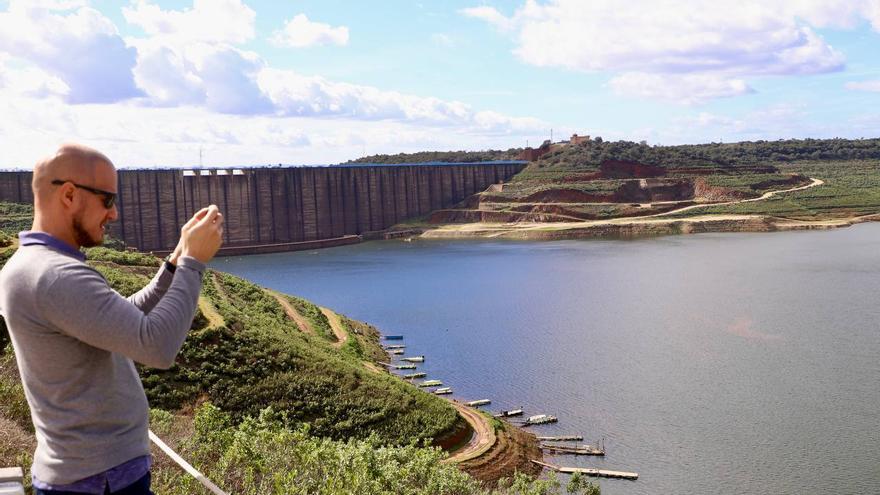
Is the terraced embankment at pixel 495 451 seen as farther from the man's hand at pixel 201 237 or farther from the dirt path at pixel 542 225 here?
the dirt path at pixel 542 225

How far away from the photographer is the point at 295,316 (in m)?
37.1

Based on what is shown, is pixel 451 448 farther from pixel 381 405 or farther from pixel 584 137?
pixel 584 137

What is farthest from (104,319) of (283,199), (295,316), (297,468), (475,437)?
(283,199)

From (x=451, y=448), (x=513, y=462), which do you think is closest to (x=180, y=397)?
(x=451, y=448)

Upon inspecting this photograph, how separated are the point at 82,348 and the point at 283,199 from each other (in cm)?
9021

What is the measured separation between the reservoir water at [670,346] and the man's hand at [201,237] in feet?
63.3

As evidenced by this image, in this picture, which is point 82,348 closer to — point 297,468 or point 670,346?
point 297,468

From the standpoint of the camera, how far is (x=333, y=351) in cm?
2969

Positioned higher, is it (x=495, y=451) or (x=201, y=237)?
(x=201, y=237)

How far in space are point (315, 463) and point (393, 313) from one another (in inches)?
1467

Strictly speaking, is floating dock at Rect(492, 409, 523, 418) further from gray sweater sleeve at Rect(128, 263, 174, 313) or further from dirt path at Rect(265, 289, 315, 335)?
gray sweater sleeve at Rect(128, 263, 174, 313)

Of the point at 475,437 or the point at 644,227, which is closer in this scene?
the point at 475,437

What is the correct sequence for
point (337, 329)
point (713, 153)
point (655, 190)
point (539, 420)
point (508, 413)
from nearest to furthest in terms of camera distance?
point (539, 420), point (508, 413), point (337, 329), point (655, 190), point (713, 153)

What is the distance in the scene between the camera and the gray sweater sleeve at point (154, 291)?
129 inches
